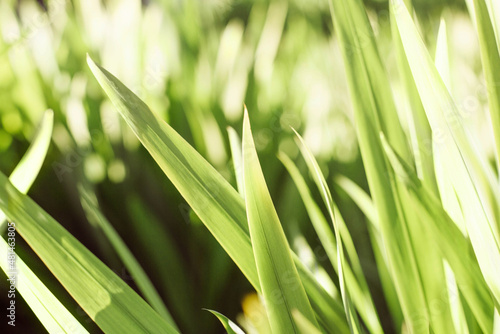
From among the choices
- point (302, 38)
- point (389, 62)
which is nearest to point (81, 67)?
point (302, 38)

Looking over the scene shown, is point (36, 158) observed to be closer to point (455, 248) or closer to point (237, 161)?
point (237, 161)

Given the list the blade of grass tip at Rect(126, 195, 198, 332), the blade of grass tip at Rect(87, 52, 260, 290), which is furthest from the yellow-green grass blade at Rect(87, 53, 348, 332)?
the blade of grass tip at Rect(126, 195, 198, 332)

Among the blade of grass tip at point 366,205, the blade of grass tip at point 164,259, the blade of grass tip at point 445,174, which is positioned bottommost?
the blade of grass tip at point 164,259

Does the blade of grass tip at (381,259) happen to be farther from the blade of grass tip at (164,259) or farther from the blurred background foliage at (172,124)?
the blade of grass tip at (164,259)

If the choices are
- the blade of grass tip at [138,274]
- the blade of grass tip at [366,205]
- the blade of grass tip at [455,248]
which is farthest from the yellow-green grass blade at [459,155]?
the blade of grass tip at [138,274]

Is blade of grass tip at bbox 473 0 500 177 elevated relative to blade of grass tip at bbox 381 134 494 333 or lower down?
elevated

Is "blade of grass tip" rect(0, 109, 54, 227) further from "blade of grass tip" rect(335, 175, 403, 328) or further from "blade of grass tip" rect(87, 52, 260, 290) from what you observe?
"blade of grass tip" rect(335, 175, 403, 328)
